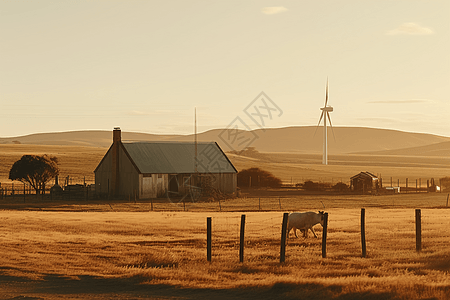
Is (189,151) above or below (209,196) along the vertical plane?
above

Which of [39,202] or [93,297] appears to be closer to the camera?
[93,297]

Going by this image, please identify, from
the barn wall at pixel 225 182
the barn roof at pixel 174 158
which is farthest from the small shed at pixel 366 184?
the barn roof at pixel 174 158

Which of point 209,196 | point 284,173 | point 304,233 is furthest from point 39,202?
point 284,173

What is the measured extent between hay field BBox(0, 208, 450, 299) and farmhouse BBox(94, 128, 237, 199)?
3347cm

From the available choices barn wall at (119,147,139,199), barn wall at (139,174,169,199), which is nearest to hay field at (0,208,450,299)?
barn wall at (139,174,169,199)

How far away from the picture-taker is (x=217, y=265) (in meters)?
16.9

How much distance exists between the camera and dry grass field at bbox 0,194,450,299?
42.8 ft

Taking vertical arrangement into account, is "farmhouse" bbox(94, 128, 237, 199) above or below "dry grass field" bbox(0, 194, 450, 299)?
above

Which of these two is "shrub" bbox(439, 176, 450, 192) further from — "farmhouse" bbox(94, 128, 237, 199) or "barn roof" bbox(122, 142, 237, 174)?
"barn roof" bbox(122, 142, 237, 174)

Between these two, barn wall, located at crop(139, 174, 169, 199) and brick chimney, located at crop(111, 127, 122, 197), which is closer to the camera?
barn wall, located at crop(139, 174, 169, 199)

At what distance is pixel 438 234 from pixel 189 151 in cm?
4714

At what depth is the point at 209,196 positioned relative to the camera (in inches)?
2464

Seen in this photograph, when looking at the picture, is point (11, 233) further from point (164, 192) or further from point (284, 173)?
point (284, 173)

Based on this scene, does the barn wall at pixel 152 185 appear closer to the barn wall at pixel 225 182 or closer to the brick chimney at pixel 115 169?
the brick chimney at pixel 115 169
